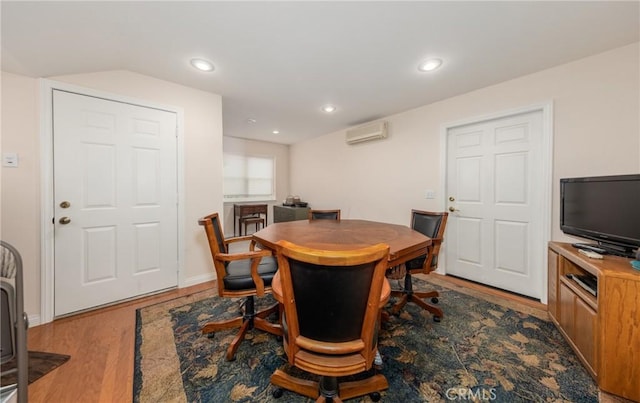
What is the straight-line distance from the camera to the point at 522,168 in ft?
8.38

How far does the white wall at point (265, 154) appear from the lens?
5.45m

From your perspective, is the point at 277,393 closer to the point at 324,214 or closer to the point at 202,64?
the point at 324,214

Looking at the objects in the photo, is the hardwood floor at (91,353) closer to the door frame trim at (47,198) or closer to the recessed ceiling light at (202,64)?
the door frame trim at (47,198)

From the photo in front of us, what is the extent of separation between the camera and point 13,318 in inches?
34.8

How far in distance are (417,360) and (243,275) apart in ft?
4.34

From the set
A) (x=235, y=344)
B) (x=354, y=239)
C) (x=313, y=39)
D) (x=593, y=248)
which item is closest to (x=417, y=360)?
(x=354, y=239)

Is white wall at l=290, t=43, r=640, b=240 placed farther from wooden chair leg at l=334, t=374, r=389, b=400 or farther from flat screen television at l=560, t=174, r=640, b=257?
wooden chair leg at l=334, t=374, r=389, b=400

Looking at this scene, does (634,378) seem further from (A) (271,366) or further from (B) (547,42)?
(B) (547,42)

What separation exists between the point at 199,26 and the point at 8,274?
5.70ft

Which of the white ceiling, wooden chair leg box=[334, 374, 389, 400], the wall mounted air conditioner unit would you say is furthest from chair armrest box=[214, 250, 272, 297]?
the wall mounted air conditioner unit

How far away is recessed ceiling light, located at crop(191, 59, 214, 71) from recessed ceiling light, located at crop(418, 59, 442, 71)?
1969 mm

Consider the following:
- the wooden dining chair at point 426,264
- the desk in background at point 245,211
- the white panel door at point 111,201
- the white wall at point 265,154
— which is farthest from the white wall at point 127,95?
the white wall at point 265,154

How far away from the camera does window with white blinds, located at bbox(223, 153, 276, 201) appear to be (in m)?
5.46

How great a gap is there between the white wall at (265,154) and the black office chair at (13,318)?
4537 millimetres
